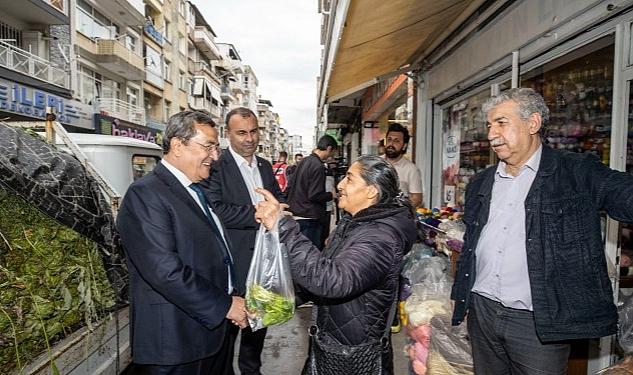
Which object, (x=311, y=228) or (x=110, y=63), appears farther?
(x=110, y=63)

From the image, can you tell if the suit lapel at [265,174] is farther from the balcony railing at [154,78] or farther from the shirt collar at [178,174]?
the balcony railing at [154,78]

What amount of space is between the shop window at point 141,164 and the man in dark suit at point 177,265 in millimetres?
2407

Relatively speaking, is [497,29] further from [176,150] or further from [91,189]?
[91,189]

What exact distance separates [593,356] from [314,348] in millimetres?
1984

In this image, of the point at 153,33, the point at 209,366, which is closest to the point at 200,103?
the point at 153,33

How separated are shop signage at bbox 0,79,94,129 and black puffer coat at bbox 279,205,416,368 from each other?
15.2 meters

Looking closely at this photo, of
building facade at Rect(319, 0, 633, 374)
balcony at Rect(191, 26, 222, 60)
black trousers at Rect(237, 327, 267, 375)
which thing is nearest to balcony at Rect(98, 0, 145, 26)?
balcony at Rect(191, 26, 222, 60)

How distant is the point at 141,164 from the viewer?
4.66 m

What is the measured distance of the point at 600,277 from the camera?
1919 millimetres

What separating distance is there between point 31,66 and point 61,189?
16027 millimetres

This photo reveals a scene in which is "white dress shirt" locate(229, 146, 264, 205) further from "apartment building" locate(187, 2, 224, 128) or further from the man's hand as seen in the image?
"apartment building" locate(187, 2, 224, 128)

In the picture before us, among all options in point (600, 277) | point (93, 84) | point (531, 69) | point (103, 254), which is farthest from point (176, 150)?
point (93, 84)

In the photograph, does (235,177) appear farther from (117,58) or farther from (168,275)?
(117,58)

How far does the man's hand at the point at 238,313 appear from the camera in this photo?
2156 millimetres
